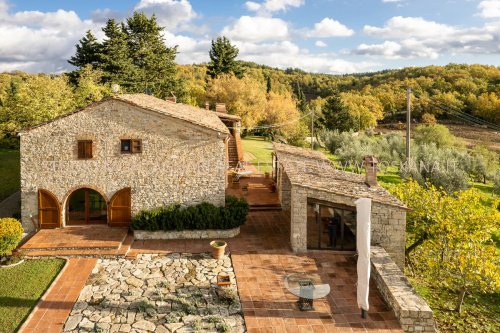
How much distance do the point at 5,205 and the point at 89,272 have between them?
15.6 metres

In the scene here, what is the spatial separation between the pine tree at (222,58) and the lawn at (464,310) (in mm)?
52922

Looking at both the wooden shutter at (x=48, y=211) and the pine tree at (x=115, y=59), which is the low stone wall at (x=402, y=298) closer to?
the wooden shutter at (x=48, y=211)

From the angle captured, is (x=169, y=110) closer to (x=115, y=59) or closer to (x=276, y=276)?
(x=276, y=276)

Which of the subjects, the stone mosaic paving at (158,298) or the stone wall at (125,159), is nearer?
the stone mosaic paving at (158,298)

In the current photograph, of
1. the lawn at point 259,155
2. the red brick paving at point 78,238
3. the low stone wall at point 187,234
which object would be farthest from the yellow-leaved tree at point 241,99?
the red brick paving at point 78,238

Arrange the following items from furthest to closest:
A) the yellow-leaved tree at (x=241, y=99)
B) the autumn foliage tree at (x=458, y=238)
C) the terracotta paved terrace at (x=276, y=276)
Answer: the yellow-leaved tree at (x=241, y=99), the autumn foliage tree at (x=458, y=238), the terracotta paved terrace at (x=276, y=276)

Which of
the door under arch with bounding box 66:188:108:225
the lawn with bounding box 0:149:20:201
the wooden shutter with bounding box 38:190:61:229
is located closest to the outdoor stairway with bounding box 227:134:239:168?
the door under arch with bounding box 66:188:108:225

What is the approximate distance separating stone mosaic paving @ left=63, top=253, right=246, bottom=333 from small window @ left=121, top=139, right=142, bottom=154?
4.93 m

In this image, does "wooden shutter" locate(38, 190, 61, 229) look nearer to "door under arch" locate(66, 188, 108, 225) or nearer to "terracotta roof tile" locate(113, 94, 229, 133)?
"door under arch" locate(66, 188, 108, 225)

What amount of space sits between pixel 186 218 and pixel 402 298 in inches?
378

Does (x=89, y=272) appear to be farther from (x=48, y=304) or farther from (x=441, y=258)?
(x=441, y=258)

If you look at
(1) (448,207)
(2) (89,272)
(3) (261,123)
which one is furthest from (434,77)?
(2) (89,272)

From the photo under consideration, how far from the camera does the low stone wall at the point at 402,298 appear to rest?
10461mm

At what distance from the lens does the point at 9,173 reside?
3500cm
